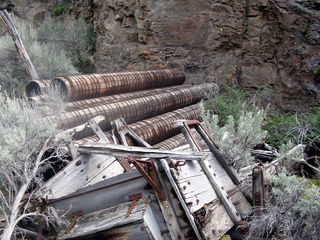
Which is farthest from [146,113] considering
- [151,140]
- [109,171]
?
[109,171]

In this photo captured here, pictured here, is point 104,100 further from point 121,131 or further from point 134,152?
point 134,152

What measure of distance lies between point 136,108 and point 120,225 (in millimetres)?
3320

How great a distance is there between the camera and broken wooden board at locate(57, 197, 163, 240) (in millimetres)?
2650

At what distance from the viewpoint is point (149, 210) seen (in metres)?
2.81

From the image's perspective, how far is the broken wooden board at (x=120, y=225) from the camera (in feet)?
8.70

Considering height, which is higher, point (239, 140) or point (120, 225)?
point (239, 140)

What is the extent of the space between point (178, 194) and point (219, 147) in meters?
1.22

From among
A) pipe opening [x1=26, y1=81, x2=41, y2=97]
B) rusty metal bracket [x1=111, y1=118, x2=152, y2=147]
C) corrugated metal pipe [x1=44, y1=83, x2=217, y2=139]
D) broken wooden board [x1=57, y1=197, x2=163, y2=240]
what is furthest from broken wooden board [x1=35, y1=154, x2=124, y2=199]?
pipe opening [x1=26, y1=81, x2=41, y2=97]

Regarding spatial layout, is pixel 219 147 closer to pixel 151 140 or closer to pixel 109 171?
pixel 109 171

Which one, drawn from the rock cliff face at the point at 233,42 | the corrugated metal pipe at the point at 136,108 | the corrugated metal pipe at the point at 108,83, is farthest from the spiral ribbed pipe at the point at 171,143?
the rock cliff face at the point at 233,42

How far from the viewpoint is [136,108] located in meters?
5.83

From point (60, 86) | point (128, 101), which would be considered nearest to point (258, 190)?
point (128, 101)

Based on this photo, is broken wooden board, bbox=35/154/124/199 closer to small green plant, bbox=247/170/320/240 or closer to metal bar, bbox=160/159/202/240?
metal bar, bbox=160/159/202/240

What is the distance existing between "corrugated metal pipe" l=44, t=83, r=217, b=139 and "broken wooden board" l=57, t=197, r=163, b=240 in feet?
6.02
